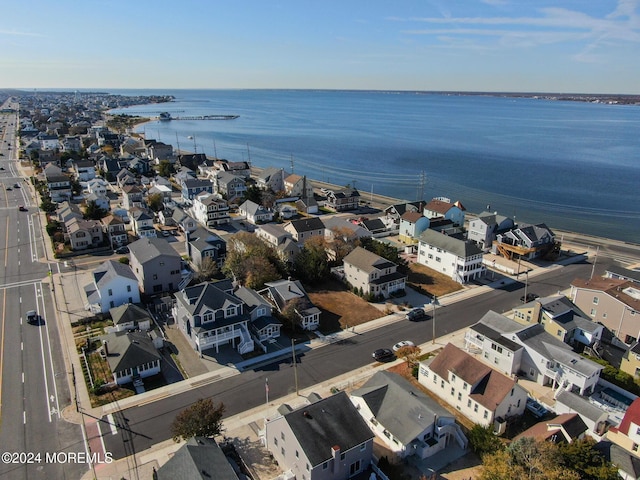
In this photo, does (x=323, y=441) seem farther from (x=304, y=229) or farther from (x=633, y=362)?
(x=304, y=229)

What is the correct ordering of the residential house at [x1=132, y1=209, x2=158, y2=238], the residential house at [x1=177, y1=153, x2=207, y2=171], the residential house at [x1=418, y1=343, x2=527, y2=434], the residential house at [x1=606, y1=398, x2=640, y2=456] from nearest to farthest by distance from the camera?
1. the residential house at [x1=606, y1=398, x2=640, y2=456]
2. the residential house at [x1=418, y1=343, x2=527, y2=434]
3. the residential house at [x1=132, y1=209, x2=158, y2=238]
4. the residential house at [x1=177, y1=153, x2=207, y2=171]

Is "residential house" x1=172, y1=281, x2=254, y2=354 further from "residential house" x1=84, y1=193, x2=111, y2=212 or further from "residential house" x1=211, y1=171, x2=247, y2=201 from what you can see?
"residential house" x1=211, y1=171, x2=247, y2=201

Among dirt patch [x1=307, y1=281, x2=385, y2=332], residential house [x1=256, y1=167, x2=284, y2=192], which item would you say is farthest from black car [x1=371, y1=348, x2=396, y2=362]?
residential house [x1=256, y1=167, x2=284, y2=192]

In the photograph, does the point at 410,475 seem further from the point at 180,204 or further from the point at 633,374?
the point at 180,204

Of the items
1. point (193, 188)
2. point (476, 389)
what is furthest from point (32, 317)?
point (193, 188)

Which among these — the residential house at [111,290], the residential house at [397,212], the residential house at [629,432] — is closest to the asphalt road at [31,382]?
the residential house at [111,290]

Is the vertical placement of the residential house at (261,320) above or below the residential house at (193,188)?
below

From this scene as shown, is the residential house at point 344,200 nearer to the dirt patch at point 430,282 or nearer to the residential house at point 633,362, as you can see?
the dirt patch at point 430,282
